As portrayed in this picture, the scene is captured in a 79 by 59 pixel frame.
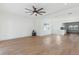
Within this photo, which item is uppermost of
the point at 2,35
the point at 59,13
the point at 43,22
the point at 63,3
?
the point at 63,3

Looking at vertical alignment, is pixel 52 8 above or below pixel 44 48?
above

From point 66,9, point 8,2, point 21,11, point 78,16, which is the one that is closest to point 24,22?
point 21,11

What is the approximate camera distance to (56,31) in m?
2.83

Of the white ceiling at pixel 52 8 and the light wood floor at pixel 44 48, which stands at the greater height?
the white ceiling at pixel 52 8

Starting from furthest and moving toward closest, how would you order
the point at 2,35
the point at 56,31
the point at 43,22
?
1. the point at 2,35
2. the point at 43,22
3. the point at 56,31

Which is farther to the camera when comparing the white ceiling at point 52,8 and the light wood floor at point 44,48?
the light wood floor at point 44,48

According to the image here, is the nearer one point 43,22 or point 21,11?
point 21,11

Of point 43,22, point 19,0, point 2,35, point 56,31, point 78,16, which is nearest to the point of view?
point 19,0

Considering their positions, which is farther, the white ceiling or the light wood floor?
the light wood floor

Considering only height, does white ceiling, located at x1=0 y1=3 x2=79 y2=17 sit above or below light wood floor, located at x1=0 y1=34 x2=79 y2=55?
above

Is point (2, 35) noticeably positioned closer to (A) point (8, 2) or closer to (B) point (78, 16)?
(A) point (8, 2)

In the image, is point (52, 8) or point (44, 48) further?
point (44, 48)

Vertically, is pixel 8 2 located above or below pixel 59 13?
above

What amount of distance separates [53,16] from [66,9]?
15.9 inches
